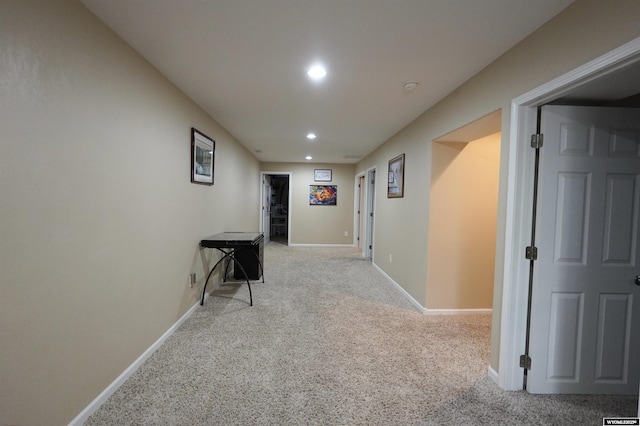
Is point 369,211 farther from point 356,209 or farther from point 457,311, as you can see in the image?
point 457,311

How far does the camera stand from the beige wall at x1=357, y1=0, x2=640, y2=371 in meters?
1.29

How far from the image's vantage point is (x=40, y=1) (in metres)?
1.25

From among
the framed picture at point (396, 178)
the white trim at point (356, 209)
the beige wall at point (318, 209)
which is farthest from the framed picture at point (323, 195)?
the framed picture at point (396, 178)

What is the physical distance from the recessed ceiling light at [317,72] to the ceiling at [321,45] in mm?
45

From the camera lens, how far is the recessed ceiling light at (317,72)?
2152 mm

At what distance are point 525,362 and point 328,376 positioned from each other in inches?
51.7

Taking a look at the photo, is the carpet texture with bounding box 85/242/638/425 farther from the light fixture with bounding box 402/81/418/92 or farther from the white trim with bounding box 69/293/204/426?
the light fixture with bounding box 402/81/418/92

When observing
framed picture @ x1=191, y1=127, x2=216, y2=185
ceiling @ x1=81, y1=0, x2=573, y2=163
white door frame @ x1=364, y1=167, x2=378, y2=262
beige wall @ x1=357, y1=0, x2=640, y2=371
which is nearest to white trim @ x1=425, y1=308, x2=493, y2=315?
beige wall @ x1=357, y1=0, x2=640, y2=371

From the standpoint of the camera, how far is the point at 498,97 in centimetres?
198

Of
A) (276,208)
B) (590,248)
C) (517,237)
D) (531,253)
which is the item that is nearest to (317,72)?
(517,237)

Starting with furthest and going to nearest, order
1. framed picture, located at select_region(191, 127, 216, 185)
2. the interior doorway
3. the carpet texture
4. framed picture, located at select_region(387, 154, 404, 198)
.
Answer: the interior doorway < framed picture, located at select_region(387, 154, 404, 198) < framed picture, located at select_region(191, 127, 216, 185) < the carpet texture

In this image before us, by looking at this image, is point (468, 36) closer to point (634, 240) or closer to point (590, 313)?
point (634, 240)

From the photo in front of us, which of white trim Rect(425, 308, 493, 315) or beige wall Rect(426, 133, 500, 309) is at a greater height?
beige wall Rect(426, 133, 500, 309)

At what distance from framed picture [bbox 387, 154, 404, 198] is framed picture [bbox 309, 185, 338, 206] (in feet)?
10.1
